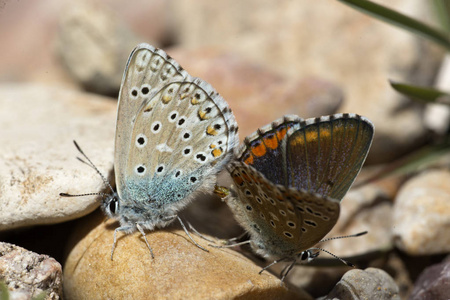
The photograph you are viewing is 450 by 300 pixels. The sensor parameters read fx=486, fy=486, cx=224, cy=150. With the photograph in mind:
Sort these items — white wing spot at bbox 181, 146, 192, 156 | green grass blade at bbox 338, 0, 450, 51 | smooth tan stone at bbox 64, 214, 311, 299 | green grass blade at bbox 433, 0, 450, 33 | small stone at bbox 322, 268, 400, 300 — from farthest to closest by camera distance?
1. green grass blade at bbox 433, 0, 450, 33
2. green grass blade at bbox 338, 0, 450, 51
3. white wing spot at bbox 181, 146, 192, 156
4. small stone at bbox 322, 268, 400, 300
5. smooth tan stone at bbox 64, 214, 311, 299

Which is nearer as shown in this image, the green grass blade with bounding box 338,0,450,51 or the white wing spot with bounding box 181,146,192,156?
the white wing spot with bounding box 181,146,192,156

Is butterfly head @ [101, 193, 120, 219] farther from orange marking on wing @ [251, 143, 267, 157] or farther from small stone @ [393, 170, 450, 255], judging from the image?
small stone @ [393, 170, 450, 255]

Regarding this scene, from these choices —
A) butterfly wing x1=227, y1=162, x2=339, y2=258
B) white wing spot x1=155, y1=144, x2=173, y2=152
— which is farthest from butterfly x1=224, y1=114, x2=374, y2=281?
white wing spot x1=155, y1=144, x2=173, y2=152

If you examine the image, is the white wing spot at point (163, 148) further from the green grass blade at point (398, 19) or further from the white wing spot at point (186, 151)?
the green grass blade at point (398, 19)

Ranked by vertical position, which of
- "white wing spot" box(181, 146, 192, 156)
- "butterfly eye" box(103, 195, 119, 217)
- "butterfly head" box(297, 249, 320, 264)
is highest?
"white wing spot" box(181, 146, 192, 156)

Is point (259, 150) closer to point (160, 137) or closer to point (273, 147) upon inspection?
point (273, 147)

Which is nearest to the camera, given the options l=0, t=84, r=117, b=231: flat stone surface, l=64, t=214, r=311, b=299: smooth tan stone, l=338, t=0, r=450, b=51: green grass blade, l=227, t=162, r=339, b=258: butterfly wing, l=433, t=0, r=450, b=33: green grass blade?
l=227, t=162, r=339, b=258: butterfly wing

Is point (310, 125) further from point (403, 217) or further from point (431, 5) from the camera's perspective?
point (431, 5)
